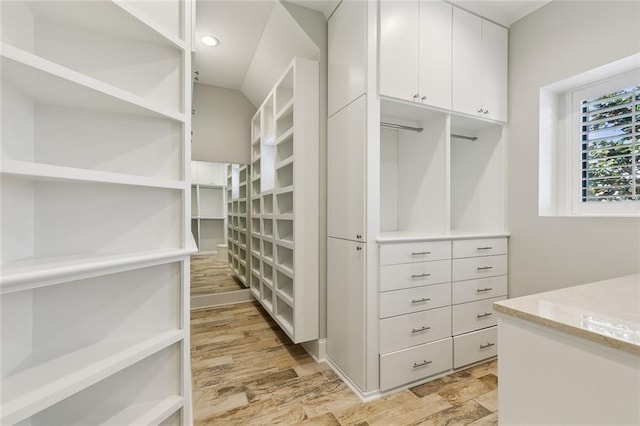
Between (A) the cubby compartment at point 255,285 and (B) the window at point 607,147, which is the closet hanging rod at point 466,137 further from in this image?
(A) the cubby compartment at point 255,285

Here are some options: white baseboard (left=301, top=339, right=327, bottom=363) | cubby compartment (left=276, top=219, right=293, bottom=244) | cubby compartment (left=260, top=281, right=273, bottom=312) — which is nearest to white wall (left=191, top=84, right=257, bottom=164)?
cubby compartment (left=276, top=219, right=293, bottom=244)

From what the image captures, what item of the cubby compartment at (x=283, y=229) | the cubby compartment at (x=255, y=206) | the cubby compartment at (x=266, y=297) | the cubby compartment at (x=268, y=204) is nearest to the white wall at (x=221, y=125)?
the cubby compartment at (x=255, y=206)

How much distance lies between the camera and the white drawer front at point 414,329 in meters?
1.75

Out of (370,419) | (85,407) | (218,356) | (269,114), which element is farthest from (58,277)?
(269,114)

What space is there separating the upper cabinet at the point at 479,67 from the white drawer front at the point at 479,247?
974mm

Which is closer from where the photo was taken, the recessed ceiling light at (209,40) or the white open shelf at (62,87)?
the white open shelf at (62,87)

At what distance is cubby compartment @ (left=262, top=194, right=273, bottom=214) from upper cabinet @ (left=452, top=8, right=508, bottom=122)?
5.90 feet

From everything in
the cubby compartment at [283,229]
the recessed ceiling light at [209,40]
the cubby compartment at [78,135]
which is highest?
the recessed ceiling light at [209,40]

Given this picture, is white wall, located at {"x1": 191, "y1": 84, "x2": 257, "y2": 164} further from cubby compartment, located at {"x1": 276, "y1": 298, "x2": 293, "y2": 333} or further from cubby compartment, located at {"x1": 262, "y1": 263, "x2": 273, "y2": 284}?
cubby compartment, located at {"x1": 276, "y1": 298, "x2": 293, "y2": 333}

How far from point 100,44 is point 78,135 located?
1.15 ft

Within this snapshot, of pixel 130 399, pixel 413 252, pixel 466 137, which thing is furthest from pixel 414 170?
pixel 130 399

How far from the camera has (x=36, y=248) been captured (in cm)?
88

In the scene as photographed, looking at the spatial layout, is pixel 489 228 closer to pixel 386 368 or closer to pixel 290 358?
pixel 386 368

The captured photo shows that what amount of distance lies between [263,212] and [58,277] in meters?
2.23
